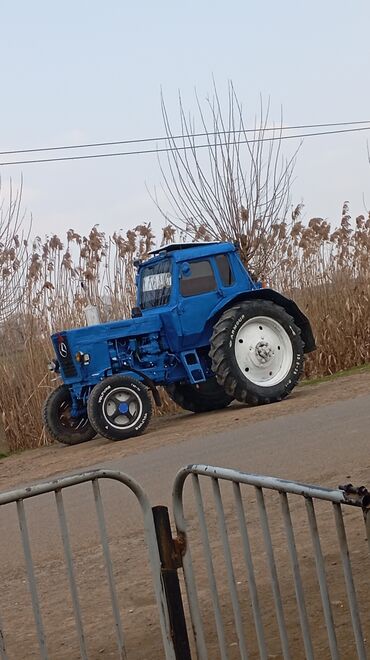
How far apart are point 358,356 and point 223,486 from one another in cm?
1058

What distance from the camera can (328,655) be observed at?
5.74m

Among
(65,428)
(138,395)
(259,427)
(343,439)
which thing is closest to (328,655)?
(343,439)

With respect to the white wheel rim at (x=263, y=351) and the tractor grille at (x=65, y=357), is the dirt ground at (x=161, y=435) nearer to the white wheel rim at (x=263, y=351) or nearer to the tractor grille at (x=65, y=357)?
the white wheel rim at (x=263, y=351)

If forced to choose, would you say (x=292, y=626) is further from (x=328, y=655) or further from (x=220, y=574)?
(x=220, y=574)

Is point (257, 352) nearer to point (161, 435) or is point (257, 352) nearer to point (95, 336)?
point (161, 435)

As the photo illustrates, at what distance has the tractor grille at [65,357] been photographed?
15.3 meters

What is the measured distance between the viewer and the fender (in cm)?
1552

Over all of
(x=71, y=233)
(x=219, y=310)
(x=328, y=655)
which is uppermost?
(x=71, y=233)

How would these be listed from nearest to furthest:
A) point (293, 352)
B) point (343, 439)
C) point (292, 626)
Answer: point (292, 626) → point (343, 439) → point (293, 352)

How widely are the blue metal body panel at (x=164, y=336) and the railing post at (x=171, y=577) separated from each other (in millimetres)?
9901

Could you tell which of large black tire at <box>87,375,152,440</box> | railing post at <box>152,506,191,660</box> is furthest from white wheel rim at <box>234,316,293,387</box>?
railing post at <box>152,506,191,660</box>

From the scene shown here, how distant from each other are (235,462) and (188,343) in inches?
172

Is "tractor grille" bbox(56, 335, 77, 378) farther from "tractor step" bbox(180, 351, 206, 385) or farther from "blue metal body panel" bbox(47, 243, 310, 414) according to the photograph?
"tractor step" bbox(180, 351, 206, 385)

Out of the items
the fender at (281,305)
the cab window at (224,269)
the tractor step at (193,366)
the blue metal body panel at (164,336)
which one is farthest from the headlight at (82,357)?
the cab window at (224,269)
